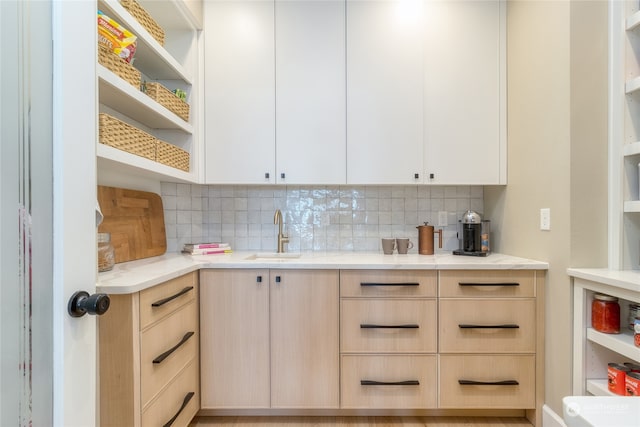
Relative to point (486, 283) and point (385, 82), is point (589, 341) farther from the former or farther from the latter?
point (385, 82)

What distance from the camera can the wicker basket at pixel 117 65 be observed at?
4.28 ft

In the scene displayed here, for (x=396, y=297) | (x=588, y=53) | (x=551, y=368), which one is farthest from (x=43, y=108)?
(x=551, y=368)

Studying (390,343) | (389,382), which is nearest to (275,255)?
(390,343)

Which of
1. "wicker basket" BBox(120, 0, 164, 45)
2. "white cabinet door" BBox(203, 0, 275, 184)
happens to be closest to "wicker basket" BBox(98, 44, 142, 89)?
"wicker basket" BBox(120, 0, 164, 45)

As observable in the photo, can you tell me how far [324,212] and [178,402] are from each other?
1465 millimetres

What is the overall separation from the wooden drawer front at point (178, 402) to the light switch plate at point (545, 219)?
202 centimetres

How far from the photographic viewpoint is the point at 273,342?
73.0 inches

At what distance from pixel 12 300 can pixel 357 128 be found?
6.13 ft

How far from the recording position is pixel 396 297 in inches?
72.4

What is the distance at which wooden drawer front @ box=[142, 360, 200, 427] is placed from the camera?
4.51 ft

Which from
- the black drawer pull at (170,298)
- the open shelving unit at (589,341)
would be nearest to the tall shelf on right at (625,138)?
the open shelving unit at (589,341)

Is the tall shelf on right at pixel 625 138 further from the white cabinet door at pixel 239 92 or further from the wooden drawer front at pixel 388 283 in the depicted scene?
the white cabinet door at pixel 239 92

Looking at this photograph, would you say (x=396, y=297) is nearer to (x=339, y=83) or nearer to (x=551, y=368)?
(x=551, y=368)

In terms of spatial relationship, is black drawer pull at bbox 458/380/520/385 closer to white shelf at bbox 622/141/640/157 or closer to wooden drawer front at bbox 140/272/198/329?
white shelf at bbox 622/141/640/157
